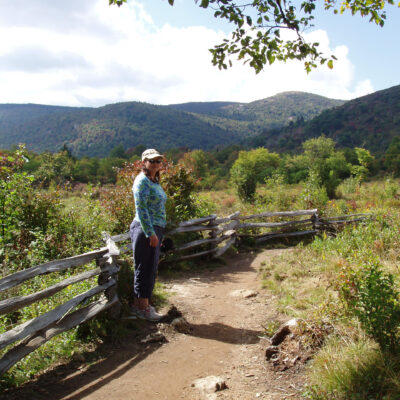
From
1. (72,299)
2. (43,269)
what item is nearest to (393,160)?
(72,299)

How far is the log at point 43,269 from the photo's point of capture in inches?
122

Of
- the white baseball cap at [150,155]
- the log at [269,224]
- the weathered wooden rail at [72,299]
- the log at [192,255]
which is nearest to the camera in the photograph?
the weathered wooden rail at [72,299]

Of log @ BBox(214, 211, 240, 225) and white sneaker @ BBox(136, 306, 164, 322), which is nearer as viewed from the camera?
white sneaker @ BBox(136, 306, 164, 322)

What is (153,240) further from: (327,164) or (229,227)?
(327,164)

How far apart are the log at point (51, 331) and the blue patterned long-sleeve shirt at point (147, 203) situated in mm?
1044

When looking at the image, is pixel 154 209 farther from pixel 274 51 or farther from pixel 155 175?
pixel 274 51

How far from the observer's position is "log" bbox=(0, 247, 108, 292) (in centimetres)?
311

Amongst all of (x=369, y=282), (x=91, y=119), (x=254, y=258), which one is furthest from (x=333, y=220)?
(x=91, y=119)

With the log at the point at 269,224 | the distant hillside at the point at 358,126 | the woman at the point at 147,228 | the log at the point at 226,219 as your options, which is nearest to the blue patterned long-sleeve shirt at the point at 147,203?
the woman at the point at 147,228

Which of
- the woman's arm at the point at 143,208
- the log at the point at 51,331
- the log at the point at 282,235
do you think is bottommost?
the log at the point at 282,235

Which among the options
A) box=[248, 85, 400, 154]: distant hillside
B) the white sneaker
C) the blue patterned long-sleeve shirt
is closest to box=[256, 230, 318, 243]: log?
the white sneaker

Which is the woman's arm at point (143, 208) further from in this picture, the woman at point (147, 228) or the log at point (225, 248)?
the log at point (225, 248)

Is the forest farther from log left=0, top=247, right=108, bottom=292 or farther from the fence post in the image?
log left=0, top=247, right=108, bottom=292

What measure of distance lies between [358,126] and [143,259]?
89.7 metres
